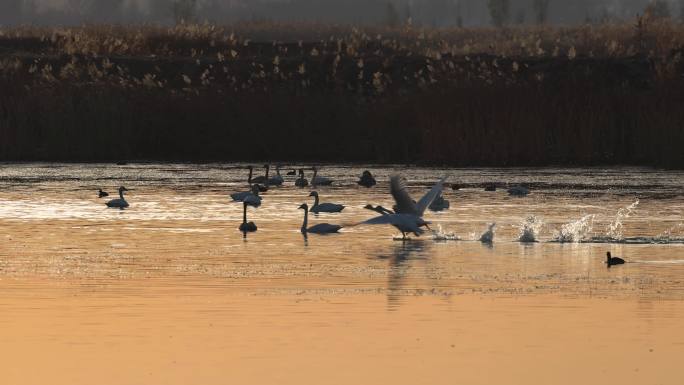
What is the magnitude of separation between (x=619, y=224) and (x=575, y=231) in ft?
5.18

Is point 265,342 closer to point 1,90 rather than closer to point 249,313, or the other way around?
point 249,313

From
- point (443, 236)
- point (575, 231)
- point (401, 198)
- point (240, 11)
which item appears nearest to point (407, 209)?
point (401, 198)

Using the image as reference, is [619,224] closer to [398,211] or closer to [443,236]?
[443,236]

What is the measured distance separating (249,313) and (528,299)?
231 centimetres

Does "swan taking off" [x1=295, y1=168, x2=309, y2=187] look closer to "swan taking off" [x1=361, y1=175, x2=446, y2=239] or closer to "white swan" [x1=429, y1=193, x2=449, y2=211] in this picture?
"white swan" [x1=429, y1=193, x2=449, y2=211]

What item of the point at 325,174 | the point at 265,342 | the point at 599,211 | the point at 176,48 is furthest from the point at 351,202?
the point at 176,48

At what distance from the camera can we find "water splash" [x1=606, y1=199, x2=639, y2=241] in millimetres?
17984

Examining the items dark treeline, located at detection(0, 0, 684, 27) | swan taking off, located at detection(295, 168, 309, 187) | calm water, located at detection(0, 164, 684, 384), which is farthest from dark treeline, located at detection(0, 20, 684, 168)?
dark treeline, located at detection(0, 0, 684, 27)

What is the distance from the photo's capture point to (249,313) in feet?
38.5

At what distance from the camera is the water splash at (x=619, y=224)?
1798 cm

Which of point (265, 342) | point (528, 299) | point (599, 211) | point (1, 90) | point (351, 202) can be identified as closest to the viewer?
point (265, 342)

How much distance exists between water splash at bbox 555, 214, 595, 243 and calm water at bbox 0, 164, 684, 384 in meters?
0.06

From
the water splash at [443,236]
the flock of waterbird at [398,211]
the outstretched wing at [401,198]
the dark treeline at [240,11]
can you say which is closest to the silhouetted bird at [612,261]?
the flock of waterbird at [398,211]

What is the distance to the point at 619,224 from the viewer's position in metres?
19.5
